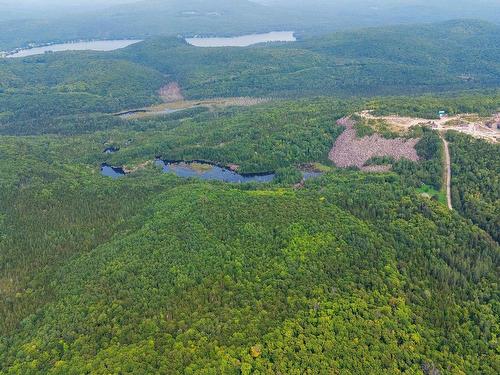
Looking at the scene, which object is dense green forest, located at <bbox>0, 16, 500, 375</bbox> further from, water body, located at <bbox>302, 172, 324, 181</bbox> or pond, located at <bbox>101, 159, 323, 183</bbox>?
pond, located at <bbox>101, 159, 323, 183</bbox>

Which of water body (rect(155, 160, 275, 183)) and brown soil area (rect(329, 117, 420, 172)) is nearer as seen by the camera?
brown soil area (rect(329, 117, 420, 172))

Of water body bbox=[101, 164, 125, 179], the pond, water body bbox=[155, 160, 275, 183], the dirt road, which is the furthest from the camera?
water body bbox=[101, 164, 125, 179]

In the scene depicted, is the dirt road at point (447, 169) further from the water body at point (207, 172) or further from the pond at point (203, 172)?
the water body at point (207, 172)

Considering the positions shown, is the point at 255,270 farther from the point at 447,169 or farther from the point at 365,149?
the point at 365,149

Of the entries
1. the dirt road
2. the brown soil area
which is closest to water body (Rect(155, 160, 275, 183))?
the brown soil area

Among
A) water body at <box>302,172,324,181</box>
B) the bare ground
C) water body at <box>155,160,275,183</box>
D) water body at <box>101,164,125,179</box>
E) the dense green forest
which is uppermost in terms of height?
the bare ground

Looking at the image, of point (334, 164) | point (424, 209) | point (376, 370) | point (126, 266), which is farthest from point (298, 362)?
point (334, 164)
